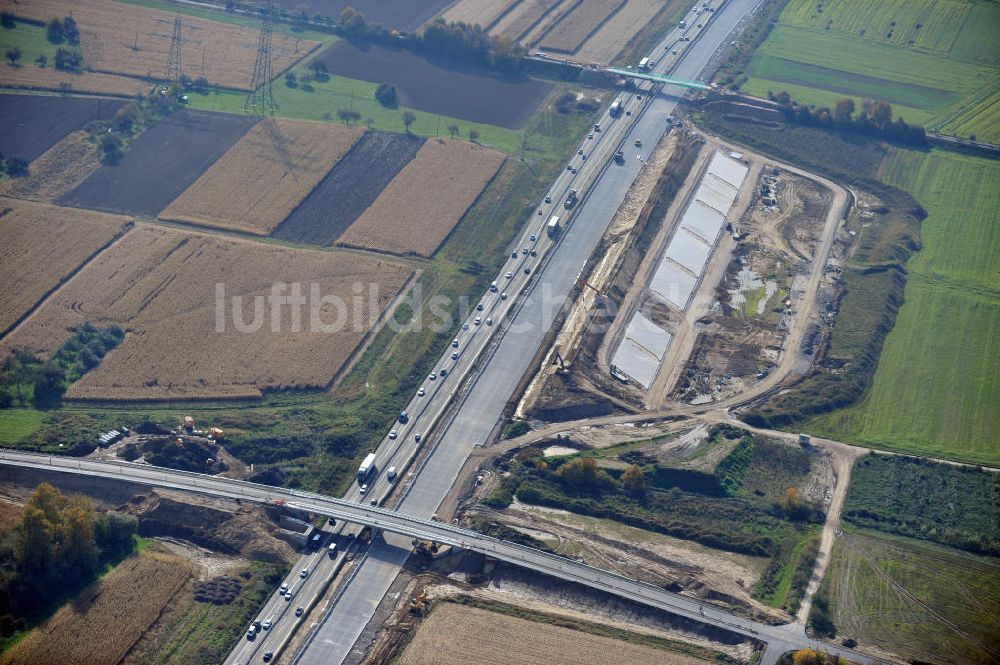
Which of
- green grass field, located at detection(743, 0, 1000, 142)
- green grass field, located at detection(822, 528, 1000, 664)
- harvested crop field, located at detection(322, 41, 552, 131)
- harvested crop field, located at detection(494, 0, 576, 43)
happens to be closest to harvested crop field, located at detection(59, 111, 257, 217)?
harvested crop field, located at detection(322, 41, 552, 131)

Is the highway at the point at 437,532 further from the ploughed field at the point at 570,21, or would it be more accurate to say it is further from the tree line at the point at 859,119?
the ploughed field at the point at 570,21

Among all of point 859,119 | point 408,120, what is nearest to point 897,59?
point 859,119

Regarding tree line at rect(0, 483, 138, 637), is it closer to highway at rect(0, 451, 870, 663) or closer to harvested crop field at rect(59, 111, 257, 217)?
highway at rect(0, 451, 870, 663)

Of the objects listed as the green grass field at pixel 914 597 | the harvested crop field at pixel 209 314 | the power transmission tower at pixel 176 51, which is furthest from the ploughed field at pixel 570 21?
the green grass field at pixel 914 597

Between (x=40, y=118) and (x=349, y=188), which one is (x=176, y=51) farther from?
(x=349, y=188)

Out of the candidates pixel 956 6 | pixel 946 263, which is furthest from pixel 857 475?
pixel 956 6
